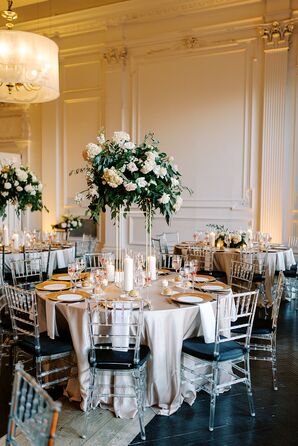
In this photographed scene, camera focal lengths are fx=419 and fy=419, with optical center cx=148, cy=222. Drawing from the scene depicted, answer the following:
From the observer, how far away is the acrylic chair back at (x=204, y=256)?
630cm

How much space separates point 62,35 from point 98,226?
456 centimetres

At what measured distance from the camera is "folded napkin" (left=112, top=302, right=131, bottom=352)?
3100 millimetres

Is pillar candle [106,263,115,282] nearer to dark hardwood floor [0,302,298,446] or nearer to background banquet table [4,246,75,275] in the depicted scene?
dark hardwood floor [0,302,298,446]

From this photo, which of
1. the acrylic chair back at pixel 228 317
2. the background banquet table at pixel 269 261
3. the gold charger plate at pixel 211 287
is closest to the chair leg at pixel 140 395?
the acrylic chair back at pixel 228 317

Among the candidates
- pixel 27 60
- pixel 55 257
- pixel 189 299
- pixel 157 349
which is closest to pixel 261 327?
pixel 189 299

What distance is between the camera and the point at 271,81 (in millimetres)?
7746

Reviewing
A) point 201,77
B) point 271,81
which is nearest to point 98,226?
point 201,77

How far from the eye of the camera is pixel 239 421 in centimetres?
325

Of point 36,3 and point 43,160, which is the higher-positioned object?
point 36,3

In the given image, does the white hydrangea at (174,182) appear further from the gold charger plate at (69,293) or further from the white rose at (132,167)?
the gold charger plate at (69,293)

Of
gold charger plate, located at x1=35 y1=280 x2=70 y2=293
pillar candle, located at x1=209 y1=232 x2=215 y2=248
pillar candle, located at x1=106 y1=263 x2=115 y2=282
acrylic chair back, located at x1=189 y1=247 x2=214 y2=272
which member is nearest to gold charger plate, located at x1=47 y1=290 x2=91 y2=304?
gold charger plate, located at x1=35 y1=280 x2=70 y2=293

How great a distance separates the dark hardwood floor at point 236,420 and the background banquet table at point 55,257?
2.26 metres

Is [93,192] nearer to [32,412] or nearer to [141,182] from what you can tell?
[141,182]

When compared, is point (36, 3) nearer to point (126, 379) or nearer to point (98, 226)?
point (98, 226)
